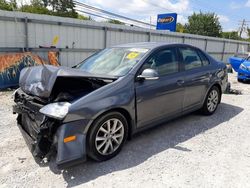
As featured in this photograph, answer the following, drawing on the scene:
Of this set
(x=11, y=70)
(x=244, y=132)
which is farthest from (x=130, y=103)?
(x=11, y=70)

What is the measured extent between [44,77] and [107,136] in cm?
116

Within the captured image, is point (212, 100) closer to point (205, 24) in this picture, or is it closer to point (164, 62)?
point (164, 62)

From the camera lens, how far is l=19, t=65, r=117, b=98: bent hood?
2918 millimetres

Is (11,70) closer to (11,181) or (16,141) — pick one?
(16,141)

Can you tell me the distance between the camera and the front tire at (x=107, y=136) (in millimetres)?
3014

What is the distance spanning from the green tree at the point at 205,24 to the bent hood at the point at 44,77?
1708 inches

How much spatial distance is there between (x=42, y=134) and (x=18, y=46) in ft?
21.4

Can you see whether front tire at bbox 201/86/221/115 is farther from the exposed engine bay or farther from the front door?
the exposed engine bay

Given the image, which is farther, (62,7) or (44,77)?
(62,7)

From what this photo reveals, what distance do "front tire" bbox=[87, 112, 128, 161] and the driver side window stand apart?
0.97 metres

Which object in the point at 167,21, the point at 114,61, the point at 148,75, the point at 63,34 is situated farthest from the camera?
the point at 167,21

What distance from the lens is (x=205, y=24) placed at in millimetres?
42312

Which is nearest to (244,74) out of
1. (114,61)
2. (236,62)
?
(236,62)

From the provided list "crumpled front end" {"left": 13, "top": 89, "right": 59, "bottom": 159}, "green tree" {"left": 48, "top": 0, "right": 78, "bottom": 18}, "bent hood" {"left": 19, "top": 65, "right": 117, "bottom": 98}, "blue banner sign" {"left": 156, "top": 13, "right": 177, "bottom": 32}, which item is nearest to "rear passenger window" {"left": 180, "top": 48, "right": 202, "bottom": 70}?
"bent hood" {"left": 19, "top": 65, "right": 117, "bottom": 98}
